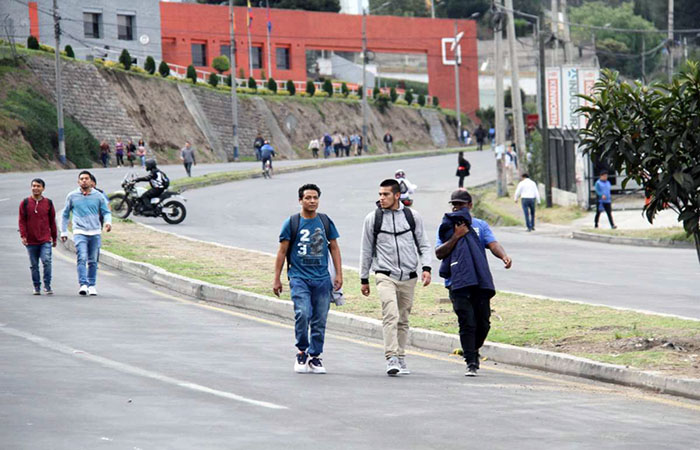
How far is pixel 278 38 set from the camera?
287 feet

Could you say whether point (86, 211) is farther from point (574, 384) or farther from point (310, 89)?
point (310, 89)

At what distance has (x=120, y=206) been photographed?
31781 mm

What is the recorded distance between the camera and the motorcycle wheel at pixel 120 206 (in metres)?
31.7

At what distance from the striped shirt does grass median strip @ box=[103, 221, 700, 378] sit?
206 cm

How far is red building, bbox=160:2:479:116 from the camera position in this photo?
3204 inches

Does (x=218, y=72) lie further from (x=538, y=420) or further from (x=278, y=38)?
(x=538, y=420)

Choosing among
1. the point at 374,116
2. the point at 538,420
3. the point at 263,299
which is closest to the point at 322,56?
the point at 374,116

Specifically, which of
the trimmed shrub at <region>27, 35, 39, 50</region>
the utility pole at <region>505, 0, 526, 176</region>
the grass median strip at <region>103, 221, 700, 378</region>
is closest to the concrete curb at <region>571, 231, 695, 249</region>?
the utility pole at <region>505, 0, 526, 176</region>

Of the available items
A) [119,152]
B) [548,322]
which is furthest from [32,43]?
[548,322]

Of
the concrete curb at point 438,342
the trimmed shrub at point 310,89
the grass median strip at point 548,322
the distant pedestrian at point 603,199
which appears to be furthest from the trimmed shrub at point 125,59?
the concrete curb at point 438,342

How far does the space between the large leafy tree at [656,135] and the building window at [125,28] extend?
67.1 meters

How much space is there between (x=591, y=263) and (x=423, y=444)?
56.3 ft

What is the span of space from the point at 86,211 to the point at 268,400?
837cm

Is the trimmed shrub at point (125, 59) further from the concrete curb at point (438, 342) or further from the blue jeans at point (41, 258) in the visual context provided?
the blue jeans at point (41, 258)
